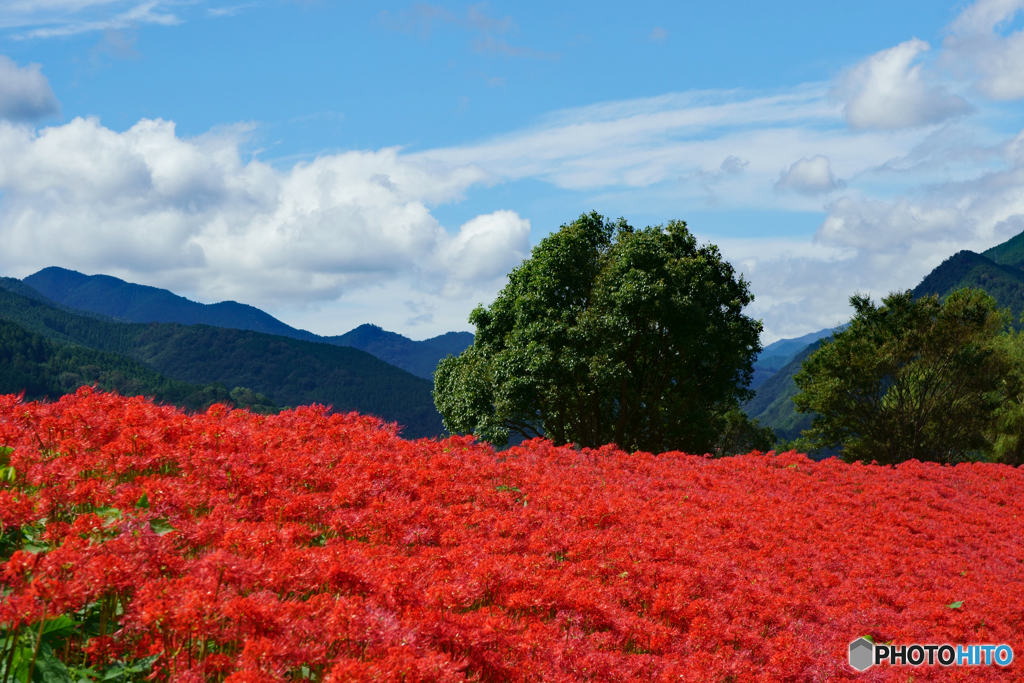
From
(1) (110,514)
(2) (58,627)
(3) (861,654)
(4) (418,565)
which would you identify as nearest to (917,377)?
(3) (861,654)

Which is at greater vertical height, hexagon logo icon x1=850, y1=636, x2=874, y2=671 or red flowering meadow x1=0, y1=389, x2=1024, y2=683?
red flowering meadow x1=0, y1=389, x2=1024, y2=683

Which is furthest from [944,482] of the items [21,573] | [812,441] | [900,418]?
[812,441]

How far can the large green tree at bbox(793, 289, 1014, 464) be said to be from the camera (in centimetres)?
3728

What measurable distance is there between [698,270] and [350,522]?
24.0 m

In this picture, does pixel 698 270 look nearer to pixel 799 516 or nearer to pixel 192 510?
Answer: pixel 799 516

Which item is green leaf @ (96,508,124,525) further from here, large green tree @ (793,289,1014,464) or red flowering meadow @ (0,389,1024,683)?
large green tree @ (793,289,1014,464)

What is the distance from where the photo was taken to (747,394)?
98.6 ft

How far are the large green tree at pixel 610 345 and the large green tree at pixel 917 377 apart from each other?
538 inches

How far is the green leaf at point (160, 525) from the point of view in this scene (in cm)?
542

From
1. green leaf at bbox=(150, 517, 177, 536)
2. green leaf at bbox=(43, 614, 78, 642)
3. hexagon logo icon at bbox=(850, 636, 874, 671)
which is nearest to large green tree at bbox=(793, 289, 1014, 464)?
hexagon logo icon at bbox=(850, 636, 874, 671)

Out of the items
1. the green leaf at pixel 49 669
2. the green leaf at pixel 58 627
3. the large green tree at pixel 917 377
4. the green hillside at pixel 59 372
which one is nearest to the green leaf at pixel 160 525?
the green leaf at pixel 58 627

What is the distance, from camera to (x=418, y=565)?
6.13 metres

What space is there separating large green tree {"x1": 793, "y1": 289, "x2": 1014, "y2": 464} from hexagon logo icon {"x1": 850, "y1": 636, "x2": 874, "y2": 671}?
116 ft

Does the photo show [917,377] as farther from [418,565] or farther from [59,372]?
[59,372]
